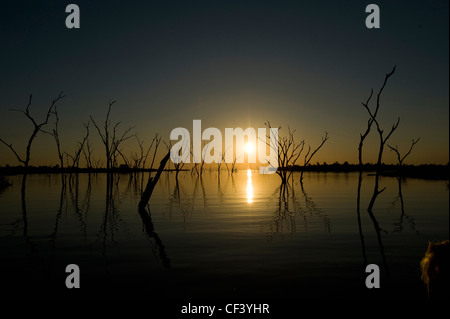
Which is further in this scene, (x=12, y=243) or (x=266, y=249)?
(x=12, y=243)

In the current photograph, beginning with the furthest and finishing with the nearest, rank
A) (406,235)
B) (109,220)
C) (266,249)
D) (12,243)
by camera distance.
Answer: (109,220) → (406,235) → (12,243) → (266,249)

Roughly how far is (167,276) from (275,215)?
800 cm

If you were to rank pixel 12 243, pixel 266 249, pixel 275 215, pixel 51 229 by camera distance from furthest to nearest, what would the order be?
pixel 275 215 → pixel 51 229 → pixel 12 243 → pixel 266 249

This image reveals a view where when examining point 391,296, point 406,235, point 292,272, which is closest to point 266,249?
point 292,272

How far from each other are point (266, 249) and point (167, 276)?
2.69 meters

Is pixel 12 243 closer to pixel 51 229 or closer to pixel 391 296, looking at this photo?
pixel 51 229

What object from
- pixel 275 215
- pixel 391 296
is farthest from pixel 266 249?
pixel 275 215

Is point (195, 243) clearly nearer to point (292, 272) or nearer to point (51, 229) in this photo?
point (292, 272)

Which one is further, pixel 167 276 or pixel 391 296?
pixel 167 276

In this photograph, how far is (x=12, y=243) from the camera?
864 cm
